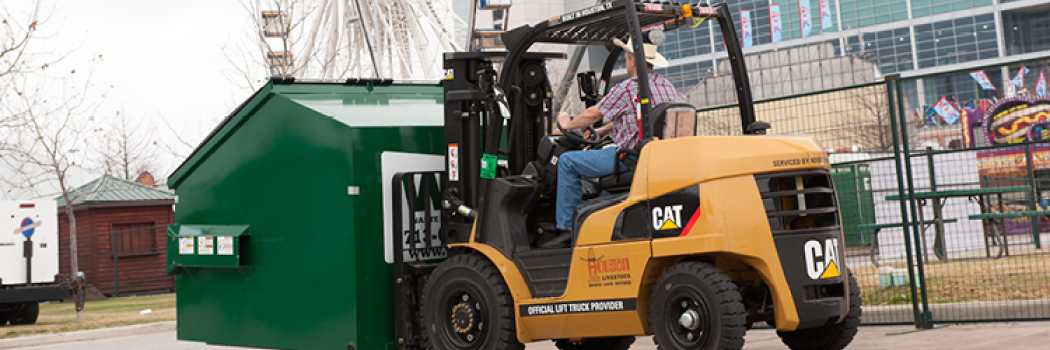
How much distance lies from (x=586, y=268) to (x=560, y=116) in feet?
4.00

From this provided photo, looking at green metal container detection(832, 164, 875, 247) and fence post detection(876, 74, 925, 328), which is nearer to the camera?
fence post detection(876, 74, 925, 328)

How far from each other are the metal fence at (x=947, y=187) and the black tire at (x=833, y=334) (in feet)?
9.61

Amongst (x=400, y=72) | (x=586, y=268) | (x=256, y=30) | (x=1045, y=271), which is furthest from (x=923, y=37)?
(x=586, y=268)

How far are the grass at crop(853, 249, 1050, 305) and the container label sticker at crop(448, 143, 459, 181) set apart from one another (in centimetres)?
494

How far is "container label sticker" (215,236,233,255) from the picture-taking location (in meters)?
8.57

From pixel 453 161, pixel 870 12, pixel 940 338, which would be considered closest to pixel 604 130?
pixel 453 161

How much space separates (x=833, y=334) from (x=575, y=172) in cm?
207

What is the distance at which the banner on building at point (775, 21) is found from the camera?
274 ft

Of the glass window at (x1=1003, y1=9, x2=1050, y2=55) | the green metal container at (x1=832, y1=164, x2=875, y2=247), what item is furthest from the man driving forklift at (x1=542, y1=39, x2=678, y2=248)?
the glass window at (x1=1003, y1=9, x2=1050, y2=55)

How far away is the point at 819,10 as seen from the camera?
84562 mm

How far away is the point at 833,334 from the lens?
7.05 meters

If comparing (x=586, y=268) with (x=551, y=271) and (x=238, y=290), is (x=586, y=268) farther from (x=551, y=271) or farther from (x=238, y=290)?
(x=238, y=290)

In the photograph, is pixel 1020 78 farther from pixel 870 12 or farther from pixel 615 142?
pixel 870 12

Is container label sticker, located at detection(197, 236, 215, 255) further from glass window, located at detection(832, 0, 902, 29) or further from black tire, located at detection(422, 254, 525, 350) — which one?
glass window, located at detection(832, 0, 902, 29)
